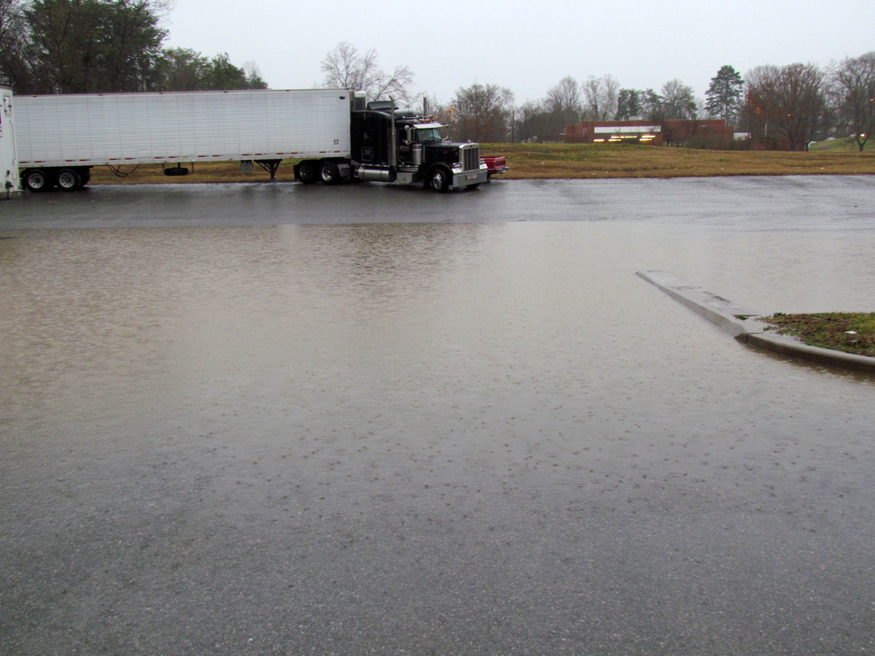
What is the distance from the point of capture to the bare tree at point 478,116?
244 ft

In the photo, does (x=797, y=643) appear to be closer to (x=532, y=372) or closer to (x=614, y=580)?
(x=614, y=580)

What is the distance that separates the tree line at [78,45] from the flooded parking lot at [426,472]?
163ft

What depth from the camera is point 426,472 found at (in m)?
4.62

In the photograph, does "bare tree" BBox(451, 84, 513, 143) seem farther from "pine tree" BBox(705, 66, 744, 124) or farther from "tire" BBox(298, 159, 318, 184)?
"pine tree" BBox(705, 66, 744, 124)

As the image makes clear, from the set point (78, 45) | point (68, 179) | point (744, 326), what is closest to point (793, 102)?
point (78, 45)

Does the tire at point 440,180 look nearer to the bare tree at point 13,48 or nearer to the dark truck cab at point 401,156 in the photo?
the dark truck cab at point 401,156

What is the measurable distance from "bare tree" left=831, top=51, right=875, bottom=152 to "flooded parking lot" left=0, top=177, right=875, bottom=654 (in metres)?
93.9

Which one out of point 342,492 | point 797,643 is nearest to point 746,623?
point 797,643

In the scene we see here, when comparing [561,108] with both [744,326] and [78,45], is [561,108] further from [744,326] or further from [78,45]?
[744,326]

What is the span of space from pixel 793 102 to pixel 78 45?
A: 6645 cm

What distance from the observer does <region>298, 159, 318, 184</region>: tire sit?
1315 inches

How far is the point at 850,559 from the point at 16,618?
3.66 m

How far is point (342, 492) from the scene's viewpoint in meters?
4.36

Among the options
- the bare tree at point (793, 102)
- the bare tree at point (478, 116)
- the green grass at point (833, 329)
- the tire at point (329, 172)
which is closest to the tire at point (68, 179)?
the tire at point (329, 172)
